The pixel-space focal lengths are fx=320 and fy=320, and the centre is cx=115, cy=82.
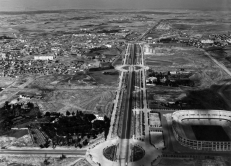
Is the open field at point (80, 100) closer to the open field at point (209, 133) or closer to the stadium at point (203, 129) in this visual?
the stadium at point (203, 129)

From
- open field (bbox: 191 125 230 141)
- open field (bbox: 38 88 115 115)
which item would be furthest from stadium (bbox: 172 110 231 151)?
open field (bbox: 38 88 115 115)

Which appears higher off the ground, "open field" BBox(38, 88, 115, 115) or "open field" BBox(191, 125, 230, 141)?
"open field" BBox(191, 125, 230, 141)

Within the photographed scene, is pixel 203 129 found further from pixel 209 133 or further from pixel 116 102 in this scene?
pixel 116 102

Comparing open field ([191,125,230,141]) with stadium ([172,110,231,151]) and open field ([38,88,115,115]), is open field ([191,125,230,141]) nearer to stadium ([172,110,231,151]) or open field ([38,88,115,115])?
stadium ([172,110,231,151])

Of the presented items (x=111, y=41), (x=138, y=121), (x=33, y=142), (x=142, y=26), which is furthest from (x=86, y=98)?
(x=142, y=26)

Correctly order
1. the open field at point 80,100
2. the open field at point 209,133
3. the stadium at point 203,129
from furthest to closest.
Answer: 1. the open field at point 80,100
2. the open field at point 209,133
3. the stadium at point 203,129

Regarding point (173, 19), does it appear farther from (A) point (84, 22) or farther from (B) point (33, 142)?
(B) point (33, 142)

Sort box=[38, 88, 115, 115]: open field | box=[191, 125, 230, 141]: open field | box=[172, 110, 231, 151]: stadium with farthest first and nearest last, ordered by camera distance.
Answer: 1. box=[38, 88, 115, 115]: open field
2. box=[191, 125, 230, 141]: open field
3. box=[172, 110, 231, 151]: stadium

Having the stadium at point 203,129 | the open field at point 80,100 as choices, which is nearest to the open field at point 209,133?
the stadium at point 203,129
